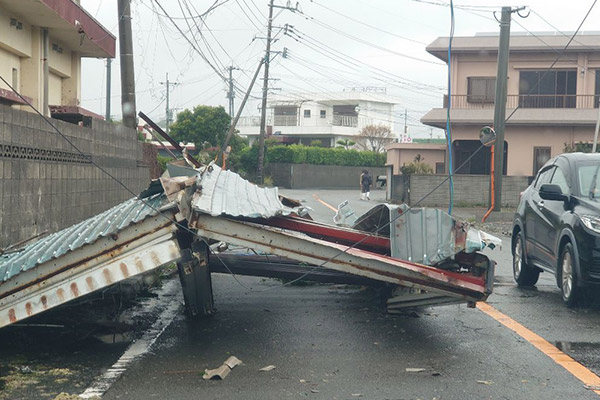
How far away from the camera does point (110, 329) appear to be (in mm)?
7449

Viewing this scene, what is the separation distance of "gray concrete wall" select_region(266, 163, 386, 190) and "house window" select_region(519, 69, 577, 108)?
94.3 feet

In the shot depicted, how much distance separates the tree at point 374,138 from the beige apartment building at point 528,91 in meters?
41.9

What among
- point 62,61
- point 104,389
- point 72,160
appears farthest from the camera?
point 62,61

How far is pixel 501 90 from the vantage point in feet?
84.4

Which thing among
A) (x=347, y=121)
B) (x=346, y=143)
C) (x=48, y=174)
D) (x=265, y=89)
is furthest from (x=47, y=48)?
(x=347, y=121)

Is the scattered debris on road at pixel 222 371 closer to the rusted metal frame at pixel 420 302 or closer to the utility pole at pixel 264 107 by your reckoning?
the rusted metal frame at pixel 420 302

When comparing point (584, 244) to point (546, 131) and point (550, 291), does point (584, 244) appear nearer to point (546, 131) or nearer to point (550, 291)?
point (550, 291)

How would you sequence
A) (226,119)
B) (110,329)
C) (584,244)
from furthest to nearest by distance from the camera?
(226,119) → (584,244) → (110,329)

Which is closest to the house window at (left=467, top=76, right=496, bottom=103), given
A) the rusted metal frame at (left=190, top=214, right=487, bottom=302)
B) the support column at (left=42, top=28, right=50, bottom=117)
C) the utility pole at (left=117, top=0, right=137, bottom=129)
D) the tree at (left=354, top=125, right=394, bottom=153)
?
the support column at (left=42, top=28, right=50, bottom=117)

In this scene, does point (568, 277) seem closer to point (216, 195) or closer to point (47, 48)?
point (216, 195)

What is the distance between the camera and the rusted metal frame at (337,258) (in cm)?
646

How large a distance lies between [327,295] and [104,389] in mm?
4833

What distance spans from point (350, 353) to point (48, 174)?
6241mm

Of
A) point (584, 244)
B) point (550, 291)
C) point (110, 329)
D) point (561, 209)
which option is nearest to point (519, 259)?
point (550, 291)
